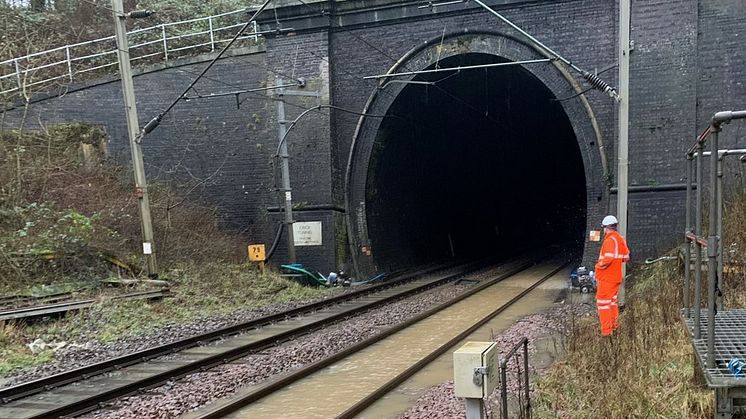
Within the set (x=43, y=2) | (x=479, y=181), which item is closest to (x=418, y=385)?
(x=479, y=181)

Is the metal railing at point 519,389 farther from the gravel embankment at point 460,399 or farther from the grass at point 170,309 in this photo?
the grass at point 170,309

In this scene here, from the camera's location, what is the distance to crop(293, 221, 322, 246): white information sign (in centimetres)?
1731

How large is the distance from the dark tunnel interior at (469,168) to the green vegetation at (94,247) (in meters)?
4.90

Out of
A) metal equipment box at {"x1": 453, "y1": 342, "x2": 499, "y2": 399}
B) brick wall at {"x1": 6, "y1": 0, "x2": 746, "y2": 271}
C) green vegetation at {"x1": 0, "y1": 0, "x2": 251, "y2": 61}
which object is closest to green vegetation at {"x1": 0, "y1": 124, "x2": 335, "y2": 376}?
brick wall at {"x1": 6, "y1": 0, "x2": 746, "y2": 271}

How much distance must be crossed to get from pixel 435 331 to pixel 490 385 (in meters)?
6.75

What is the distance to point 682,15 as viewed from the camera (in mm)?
13898

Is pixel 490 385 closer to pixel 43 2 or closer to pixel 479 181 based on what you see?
pixel 479 181

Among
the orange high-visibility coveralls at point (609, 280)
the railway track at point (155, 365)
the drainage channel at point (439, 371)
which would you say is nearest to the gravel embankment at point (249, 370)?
the railway track at point (155, 365)

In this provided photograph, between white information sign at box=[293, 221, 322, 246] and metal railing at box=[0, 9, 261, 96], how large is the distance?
5.63 meters

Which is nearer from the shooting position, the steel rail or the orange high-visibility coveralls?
the steel rail

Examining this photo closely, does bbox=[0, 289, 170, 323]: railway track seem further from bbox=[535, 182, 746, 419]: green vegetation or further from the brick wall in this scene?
bbox=[535, 182, 746, 419]: green vegetation

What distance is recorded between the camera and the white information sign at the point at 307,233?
17.3m

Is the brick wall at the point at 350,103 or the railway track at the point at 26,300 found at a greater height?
the brick wall at the point at 350,103

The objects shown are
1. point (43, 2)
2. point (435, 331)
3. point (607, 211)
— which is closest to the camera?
point (435, 331)
